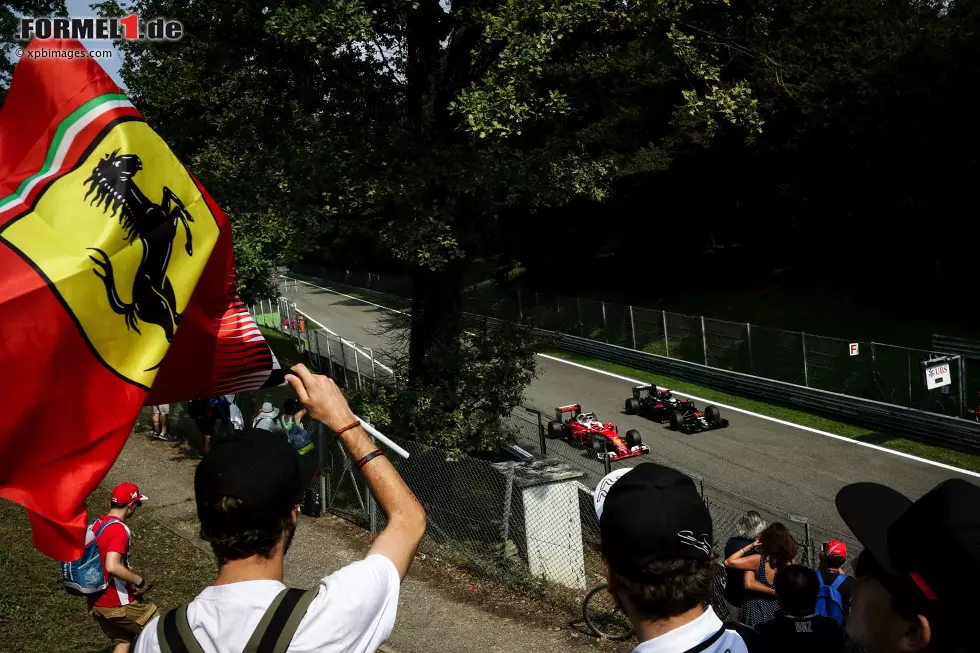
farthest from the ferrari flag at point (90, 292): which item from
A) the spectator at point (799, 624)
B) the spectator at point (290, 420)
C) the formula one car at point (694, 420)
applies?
the formula one car at point (694, 420)

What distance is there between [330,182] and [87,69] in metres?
9.29

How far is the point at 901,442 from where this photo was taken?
21.5m

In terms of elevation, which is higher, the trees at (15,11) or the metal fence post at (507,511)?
the trees at (15,11)

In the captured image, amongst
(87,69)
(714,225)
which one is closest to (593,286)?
(714,225)

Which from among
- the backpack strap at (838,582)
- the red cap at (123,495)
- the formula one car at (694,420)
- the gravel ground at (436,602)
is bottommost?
the formula one car at (694,420)

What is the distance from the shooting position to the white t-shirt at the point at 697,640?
2.33 meters

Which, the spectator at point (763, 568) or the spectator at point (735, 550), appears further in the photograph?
the spectator at point (735, 550)

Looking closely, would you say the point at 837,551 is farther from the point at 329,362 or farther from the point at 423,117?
the point at 329,362

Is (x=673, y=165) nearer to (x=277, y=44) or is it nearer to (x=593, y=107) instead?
(x=593, y=107)

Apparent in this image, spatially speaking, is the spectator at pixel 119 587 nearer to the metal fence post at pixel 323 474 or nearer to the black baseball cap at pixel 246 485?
the black baseball cap at pixel 246 485

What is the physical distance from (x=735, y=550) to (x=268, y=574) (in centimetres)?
501

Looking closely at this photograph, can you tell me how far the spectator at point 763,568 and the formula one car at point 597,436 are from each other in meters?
12.3

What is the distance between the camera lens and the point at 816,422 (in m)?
23.7

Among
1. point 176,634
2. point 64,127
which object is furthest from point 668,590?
point 64,127
